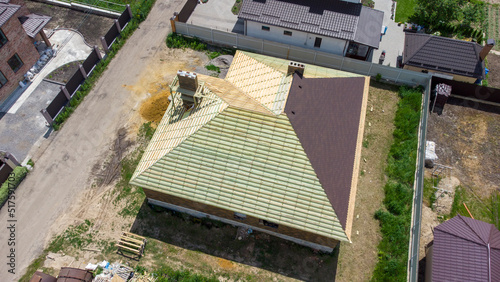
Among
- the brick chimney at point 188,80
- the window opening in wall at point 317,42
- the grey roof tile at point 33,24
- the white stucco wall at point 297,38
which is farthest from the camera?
the window opening in wall at point 317,42

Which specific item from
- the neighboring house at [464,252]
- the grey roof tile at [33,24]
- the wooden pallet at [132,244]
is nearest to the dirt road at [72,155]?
the wooden pallet at [132,244]

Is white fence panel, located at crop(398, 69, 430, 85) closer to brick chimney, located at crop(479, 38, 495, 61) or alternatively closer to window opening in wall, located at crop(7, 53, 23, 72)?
brick chimney, located at crop(479, 38, 495, 61)

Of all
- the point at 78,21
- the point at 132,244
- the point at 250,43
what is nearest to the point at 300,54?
the point at 250,43

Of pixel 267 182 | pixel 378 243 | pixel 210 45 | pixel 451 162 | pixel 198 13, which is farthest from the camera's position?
pixel 198 13

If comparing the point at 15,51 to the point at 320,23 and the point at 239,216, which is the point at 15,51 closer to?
the point at 239,216

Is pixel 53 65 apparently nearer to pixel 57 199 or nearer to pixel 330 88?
pixel 57 199

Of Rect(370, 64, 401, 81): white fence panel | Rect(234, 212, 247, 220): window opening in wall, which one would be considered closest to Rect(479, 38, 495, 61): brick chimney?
Rect(370, 64, 401, 81): white fence panel

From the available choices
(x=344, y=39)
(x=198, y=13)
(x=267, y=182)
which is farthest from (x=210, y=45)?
(x=267, y=182)

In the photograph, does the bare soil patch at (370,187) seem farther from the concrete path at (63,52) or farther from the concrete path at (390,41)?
the concrete path at (63,52)
